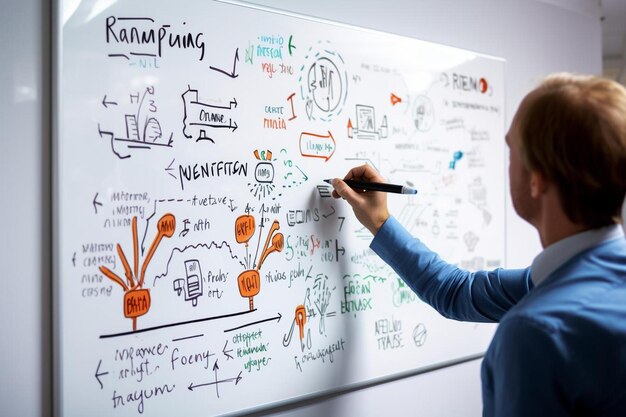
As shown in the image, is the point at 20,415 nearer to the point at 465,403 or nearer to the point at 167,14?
the point at 167,14

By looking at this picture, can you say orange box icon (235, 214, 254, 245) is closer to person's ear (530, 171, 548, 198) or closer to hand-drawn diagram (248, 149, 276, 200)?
hand-drawn diagram (248, 149, 276, 200)

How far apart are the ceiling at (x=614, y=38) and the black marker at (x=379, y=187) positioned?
79.7 inches

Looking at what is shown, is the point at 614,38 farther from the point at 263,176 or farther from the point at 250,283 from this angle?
the point at 250,283

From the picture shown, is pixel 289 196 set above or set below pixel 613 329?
above

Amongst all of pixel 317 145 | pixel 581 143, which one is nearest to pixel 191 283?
pixel 317 145

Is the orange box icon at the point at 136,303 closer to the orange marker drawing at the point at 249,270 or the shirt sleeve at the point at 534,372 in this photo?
the orange marker drawing at the point at 249,270

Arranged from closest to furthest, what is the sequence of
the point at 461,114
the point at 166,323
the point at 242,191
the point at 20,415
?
1. the point at 20,415
2. the point at 166,323
3. the point at 242,191
4. the point at 461,114

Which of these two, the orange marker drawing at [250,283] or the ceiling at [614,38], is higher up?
the ceiling at [614,38]

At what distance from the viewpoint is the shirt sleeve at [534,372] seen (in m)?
0.90

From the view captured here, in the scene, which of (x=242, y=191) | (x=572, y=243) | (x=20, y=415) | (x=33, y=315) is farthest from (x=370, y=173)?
(x=20, y=415)

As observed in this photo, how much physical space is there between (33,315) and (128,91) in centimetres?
56

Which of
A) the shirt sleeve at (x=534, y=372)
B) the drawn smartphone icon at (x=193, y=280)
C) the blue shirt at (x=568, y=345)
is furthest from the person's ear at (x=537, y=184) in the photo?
the drawn smartphone icon at (x=193, y=280)

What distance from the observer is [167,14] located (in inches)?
53.5

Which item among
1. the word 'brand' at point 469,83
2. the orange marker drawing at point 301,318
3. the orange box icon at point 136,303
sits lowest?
the orange marker drawing at point 301,318
